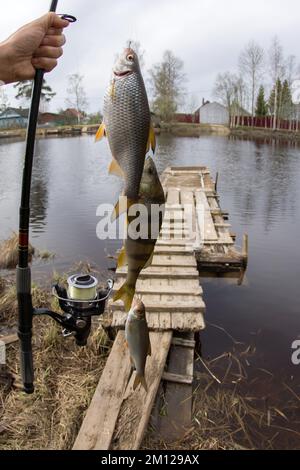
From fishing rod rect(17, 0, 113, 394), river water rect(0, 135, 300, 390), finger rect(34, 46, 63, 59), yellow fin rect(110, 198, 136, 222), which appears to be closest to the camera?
yellow fin rect(110, 198, 136, 222)

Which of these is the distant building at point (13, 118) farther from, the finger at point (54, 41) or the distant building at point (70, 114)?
the finger at point (54, 41)

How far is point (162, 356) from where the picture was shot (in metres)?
4.91

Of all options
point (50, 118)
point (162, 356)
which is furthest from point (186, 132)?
point (162, 356)

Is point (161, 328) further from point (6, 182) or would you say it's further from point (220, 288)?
point (6, 182)

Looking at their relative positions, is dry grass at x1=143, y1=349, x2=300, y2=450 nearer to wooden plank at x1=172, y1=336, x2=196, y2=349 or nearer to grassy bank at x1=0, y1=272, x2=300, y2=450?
grassy bank at x1=0, y1=272, x2=300, y2=450

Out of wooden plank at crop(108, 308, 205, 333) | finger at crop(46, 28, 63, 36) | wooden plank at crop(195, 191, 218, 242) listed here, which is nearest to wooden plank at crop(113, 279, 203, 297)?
wooden plank at crop(108, 308, 205, 333)

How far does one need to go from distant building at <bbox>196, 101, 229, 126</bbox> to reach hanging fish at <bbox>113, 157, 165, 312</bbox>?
8516 cm

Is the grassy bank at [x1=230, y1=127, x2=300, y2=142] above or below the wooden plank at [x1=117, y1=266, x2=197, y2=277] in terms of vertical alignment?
above

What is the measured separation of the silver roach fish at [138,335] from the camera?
335 centimetres

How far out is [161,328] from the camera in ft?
17.7

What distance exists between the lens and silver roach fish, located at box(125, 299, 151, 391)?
3.35 m
